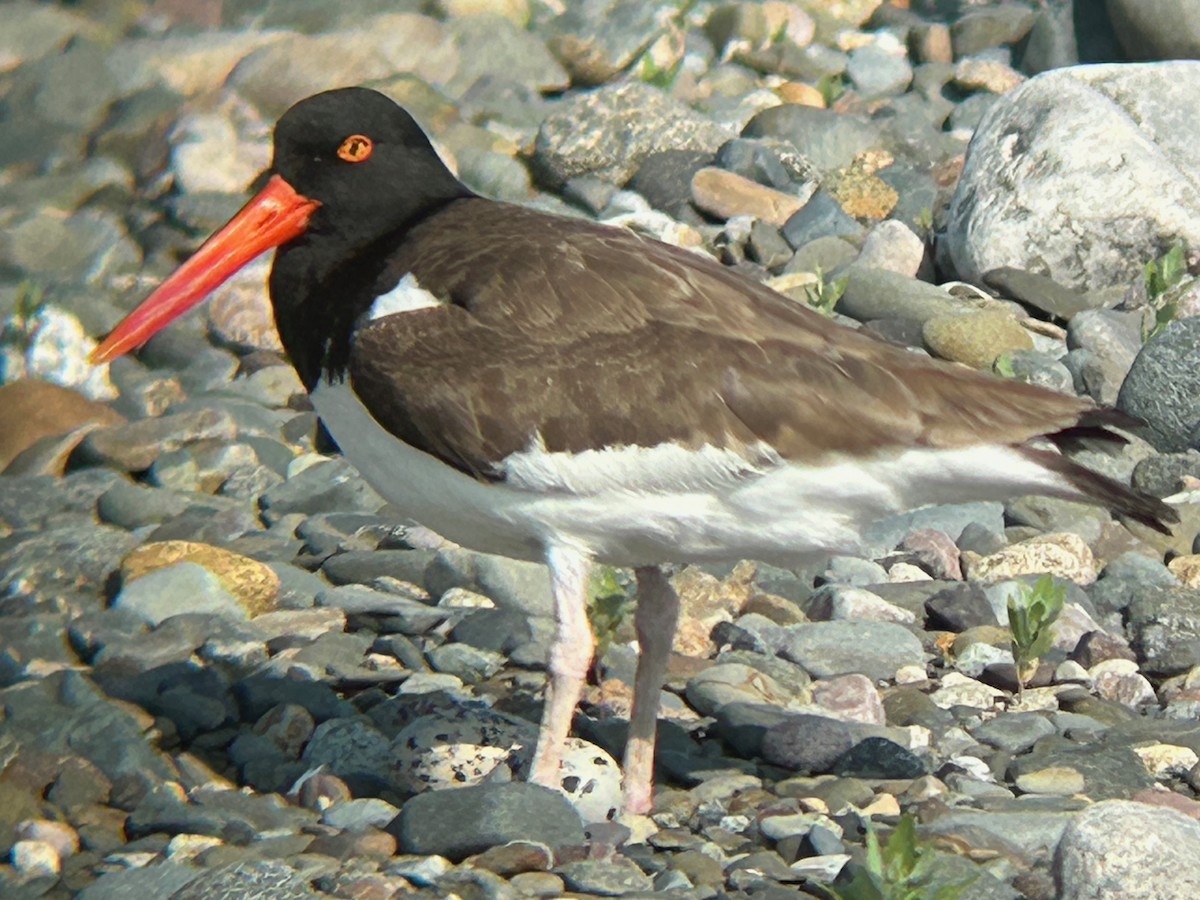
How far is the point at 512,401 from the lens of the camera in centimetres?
462

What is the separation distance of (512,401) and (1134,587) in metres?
2.94

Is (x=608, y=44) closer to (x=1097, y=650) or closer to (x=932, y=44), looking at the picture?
(x=932, y=44)

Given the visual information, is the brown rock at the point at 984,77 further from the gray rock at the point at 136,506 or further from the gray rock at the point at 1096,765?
the gray rock at the point at 1096,765

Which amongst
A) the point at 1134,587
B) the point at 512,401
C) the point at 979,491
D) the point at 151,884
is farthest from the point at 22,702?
the point at 1134,587

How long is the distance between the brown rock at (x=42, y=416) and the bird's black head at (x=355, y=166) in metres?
2.83

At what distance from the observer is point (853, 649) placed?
19.5 ft

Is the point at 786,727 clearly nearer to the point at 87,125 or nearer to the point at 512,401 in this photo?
the point at 512,401

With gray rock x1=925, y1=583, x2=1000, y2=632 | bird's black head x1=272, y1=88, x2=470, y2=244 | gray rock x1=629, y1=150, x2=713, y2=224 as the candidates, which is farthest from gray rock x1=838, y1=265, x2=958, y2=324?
bird's black head x1=272, y1=88, x2=470, y2=244

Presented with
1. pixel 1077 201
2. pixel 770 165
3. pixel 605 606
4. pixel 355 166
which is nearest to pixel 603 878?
pixel 605 606

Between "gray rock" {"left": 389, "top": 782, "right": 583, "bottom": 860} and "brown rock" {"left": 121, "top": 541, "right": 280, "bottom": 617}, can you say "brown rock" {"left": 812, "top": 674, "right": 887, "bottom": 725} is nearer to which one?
"gray rock" {"left": 389, "top": 782, "right": 583, "bottom": 860}

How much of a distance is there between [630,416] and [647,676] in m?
0.88

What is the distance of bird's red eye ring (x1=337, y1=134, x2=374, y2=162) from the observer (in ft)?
17.2

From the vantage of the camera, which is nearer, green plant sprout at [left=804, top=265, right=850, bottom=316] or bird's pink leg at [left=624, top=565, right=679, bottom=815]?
bird's pink leg at [left=624, top=565, right=679, bottom=815]

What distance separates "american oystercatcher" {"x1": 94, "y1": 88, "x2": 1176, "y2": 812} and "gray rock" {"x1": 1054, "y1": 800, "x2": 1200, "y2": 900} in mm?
741
